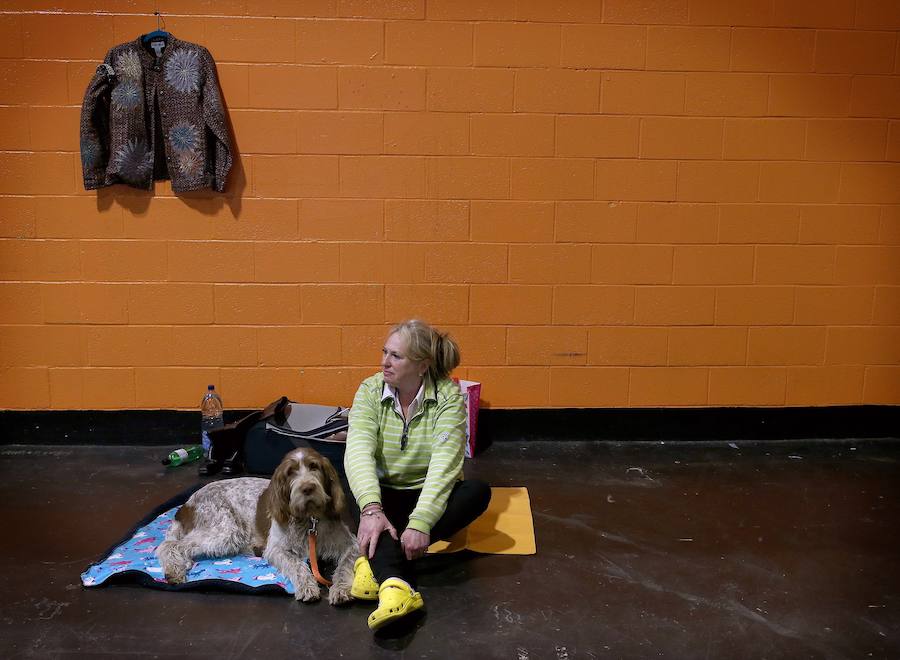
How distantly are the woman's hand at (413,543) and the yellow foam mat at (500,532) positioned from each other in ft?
1.27

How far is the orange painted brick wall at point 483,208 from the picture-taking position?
4.20 m

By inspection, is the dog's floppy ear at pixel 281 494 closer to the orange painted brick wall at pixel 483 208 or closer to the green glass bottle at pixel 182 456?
the green glass bottle at pixel 182 456

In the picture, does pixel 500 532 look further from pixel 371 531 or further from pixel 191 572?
pixel 191 572

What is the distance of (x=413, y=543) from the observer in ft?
8.93

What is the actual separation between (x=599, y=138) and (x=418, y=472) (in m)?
2.15

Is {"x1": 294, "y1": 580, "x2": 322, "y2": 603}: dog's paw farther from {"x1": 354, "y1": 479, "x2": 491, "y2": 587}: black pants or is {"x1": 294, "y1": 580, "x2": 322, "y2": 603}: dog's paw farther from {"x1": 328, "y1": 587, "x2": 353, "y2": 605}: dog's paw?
{"x1": 354, "y1": 479, "x2": 491, "y2": 587}: black pants

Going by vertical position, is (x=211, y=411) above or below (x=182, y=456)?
above

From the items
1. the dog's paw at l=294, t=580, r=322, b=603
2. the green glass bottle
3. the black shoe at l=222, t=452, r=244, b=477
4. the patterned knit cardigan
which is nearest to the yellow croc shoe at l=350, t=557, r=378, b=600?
the dog's paw at l=294, t=580, r=322, b=603

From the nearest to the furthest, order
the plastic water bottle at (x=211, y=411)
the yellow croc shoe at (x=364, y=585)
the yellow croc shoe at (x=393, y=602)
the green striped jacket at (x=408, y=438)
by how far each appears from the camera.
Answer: the yellow croc shoe at (x=393, y=602) < the yellow croc shoe at (x=364, y=585) < the green striped jacket at (x=408, y=438) < the plastic water bottle at (x=211, y=411)

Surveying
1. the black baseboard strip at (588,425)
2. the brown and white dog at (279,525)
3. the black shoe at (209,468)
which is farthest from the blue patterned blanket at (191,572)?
the black baseboard strip at (588,425)

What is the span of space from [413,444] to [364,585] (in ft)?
1.79

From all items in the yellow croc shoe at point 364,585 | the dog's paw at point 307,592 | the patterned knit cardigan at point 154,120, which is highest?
the patterned knit cardigan at point 154,120

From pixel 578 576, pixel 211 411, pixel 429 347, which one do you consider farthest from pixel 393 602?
pixel 211 411

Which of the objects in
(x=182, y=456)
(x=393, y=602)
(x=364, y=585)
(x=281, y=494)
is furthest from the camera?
(x=182, y=456)
